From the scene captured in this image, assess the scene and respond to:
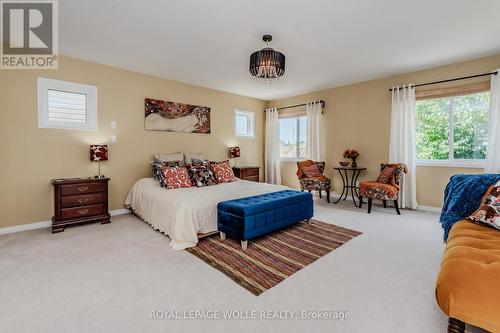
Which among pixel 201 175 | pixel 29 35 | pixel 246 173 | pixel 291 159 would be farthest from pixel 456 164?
pixel 29 35

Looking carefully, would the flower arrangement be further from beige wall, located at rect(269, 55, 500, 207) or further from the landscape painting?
the landscape painting

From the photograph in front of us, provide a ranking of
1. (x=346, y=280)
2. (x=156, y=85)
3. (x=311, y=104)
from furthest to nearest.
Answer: (x=311, y=104) → (x=156, y=85) → (x=346, y=280)

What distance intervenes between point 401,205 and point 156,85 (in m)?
5.26

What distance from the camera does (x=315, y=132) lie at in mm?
5746

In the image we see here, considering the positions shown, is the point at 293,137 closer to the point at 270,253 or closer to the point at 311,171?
the point at 311,171

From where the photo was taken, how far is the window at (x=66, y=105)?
3.52 m

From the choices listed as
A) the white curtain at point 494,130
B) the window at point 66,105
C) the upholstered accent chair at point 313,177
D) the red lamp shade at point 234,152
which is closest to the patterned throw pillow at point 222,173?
the red lamp shade at point 234,152

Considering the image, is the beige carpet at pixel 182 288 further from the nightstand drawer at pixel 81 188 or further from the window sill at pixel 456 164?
the window sill at pixel 456 164

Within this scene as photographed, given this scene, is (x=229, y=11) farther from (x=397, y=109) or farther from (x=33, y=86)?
(x=397, y=109)

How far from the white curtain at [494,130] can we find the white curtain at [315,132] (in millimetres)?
2834

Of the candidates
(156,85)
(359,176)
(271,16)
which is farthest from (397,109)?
(156,85)

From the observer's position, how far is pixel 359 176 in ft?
17.2

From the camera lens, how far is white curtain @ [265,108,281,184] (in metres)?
6.54

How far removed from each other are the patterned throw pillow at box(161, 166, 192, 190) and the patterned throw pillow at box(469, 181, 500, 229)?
3469 mm
